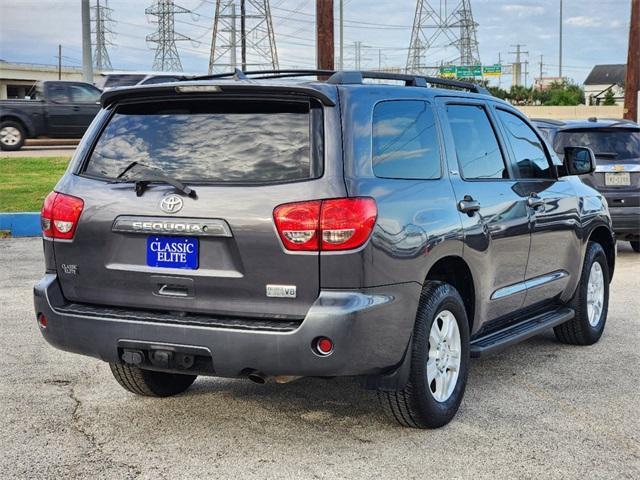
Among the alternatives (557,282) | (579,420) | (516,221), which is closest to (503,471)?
(579,420)

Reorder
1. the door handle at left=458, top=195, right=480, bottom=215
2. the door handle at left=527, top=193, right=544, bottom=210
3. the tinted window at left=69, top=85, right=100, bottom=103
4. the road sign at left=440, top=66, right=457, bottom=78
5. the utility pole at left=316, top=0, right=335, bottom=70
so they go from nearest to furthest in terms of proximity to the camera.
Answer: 1. the door handle at left=458, top=195, right=480, bottom=215
2. the door handle at left=527, top=193, right=544, bottom=210
3. the utility pole at left=316, top=0, right=335, bottom=70
4. the tinted window at left=69, top=85, right=100, bottom=103
5. the road sign at left=440, top=66, right=457, bottom=78

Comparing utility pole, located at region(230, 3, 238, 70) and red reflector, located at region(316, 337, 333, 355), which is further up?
utility pole, located at region(230, 3, 238, 70)

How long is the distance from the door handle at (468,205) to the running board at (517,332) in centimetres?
80

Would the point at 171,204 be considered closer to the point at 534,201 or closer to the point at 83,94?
the point at 534,201

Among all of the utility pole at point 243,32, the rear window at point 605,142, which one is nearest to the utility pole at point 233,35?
the utility pole at point 243,32

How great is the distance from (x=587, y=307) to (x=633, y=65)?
66.0 feet

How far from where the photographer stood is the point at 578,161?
6750 millimetres

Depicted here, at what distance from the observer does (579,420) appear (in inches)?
205

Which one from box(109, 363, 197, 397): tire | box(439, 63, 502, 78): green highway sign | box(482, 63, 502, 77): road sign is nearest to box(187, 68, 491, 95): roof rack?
box(109, 363, 197, 397): tire

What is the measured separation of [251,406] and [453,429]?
3.89 feet

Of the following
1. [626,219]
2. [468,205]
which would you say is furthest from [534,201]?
[626,219]

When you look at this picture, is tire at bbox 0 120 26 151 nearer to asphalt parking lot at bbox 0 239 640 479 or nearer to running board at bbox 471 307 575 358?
asphalt parking lot at bbox 0 239 640 479

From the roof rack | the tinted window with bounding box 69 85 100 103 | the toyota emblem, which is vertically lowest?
the toyota emblem

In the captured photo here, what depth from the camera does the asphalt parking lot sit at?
14.6ft
